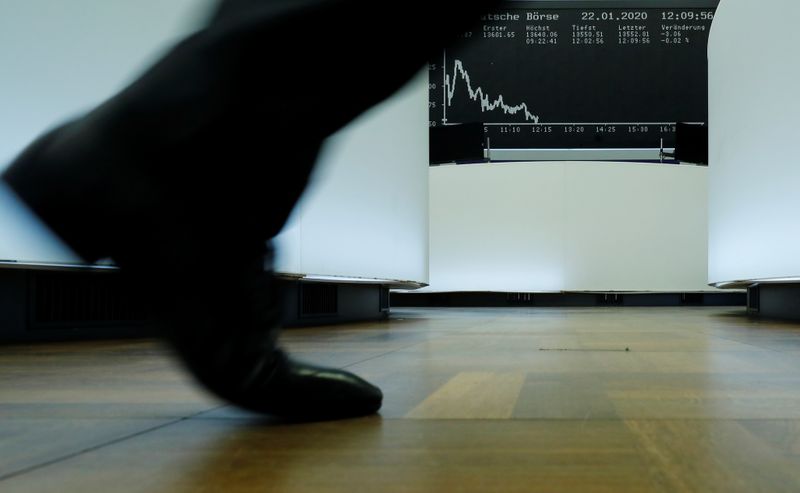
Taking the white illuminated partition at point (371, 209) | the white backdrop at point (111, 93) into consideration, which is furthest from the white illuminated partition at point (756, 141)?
the white backdrop at point (111, 93)

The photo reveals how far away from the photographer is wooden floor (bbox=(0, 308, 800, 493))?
439mm

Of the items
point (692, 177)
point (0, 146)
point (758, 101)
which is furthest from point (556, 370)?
point (692, 177)

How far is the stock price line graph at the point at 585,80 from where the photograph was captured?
24.1ft

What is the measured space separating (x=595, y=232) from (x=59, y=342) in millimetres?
5086

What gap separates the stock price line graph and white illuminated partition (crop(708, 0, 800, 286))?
13.0 feet

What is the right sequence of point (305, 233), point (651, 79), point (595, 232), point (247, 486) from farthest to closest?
point (651, 79) → point (595, 232) → point (305, 233) → point (247, 486)

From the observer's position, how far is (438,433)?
59 centimetres

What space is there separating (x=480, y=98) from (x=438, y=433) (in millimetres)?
7080

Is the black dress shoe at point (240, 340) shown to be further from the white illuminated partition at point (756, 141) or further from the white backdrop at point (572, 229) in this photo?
the white backdrop at point (572, 229)

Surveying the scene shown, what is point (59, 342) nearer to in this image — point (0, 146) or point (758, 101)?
point (0, 146)

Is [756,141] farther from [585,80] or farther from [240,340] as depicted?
[585,80]

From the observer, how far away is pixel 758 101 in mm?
2590

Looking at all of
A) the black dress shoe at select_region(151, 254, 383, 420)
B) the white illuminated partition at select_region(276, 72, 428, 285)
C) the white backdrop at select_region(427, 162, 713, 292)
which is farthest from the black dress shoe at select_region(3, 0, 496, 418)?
the white backdrop at select_region(427, 162, 713, 292)

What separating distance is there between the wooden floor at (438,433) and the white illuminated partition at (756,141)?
52.5 inches
